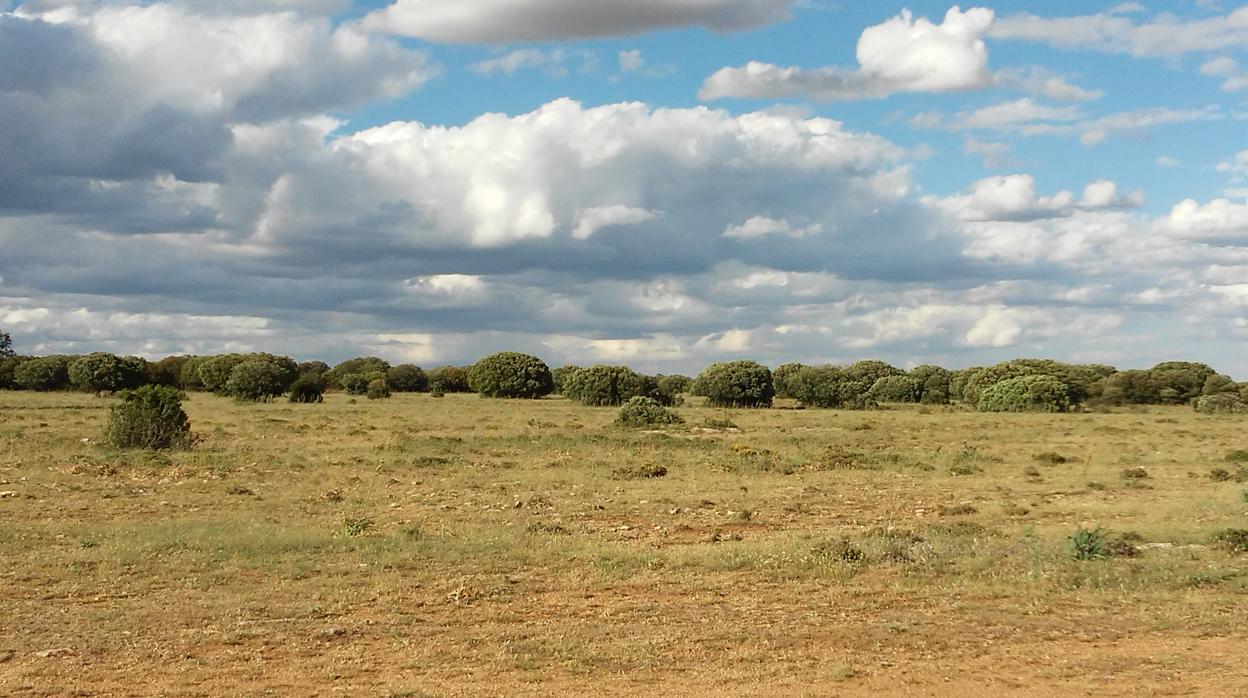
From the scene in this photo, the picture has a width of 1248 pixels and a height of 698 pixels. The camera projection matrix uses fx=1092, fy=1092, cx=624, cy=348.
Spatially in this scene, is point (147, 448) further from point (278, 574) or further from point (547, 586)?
point (547, 586)

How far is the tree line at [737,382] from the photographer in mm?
75688

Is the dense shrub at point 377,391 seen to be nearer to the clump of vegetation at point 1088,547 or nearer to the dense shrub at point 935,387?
the dense shrub at point 935,387

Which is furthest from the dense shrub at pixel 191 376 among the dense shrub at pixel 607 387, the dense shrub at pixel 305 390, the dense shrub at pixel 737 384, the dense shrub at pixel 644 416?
the dense shrub at pixel 644 416

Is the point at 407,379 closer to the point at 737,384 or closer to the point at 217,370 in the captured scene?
the point at 217,370

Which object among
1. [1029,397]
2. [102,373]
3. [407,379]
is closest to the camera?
[1029,397]

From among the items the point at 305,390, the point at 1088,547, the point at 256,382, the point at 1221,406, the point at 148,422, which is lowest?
the point at 1088,547

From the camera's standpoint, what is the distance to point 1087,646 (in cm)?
1137

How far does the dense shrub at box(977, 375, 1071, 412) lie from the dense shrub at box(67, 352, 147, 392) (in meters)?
70.5

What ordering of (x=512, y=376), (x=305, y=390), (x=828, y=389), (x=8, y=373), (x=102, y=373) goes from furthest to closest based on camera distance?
1. (x=8, y=373)
2. (x=102, y=373)
3. (x=512, y=376)
4. (x=828, y=389)
5. (x=305, y=390)

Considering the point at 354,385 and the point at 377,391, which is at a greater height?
the point at 354,385

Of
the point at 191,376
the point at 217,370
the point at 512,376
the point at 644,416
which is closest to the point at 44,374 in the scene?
the point at 191,376

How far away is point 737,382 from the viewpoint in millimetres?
80125

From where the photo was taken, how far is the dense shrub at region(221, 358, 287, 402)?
7550 cm

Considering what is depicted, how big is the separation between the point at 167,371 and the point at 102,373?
13065 mm
